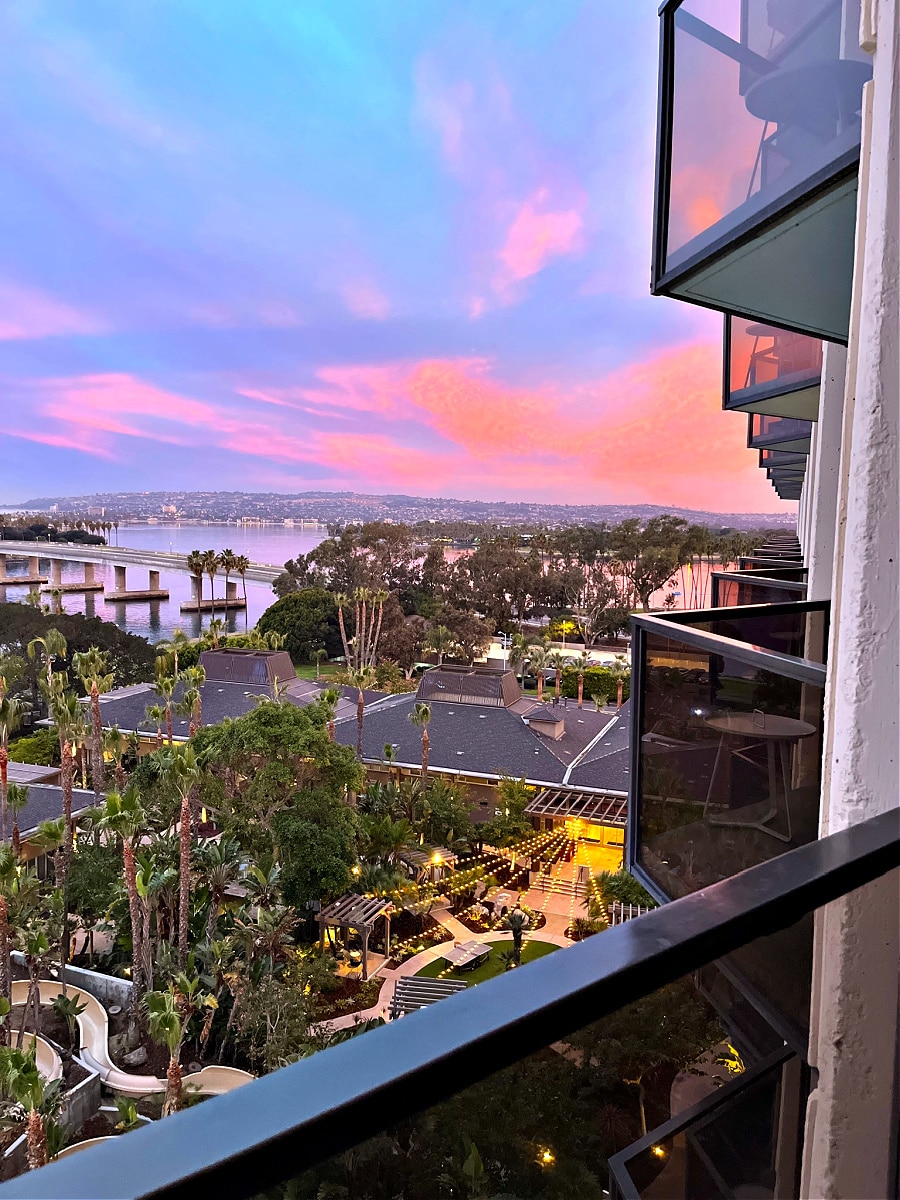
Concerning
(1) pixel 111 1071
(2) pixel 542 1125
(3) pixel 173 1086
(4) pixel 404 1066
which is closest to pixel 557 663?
(1) pixel 111 1071

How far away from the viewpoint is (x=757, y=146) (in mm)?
2576

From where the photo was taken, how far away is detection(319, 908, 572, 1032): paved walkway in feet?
36.9

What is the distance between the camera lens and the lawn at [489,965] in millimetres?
12391

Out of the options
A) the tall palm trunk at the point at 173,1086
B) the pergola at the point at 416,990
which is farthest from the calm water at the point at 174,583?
the tall palm trunk at the point at 173,1086

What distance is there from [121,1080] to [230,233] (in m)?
94.1

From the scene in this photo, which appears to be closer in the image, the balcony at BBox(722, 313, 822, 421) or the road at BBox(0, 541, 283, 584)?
the balcony at BBox(722, 313, 822, 421)

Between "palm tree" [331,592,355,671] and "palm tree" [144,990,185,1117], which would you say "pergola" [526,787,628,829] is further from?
"palm tree" [331,592,355,671]

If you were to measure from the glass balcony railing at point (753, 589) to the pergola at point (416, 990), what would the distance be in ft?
26.8

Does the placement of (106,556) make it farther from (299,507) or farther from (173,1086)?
(173,1086)

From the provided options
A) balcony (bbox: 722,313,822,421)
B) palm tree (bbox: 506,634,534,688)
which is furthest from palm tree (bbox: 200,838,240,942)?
palm tree (bbox: 506,634,534,688)

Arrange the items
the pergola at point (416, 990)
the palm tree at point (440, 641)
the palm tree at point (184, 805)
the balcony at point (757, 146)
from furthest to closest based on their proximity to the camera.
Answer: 1. the palm tree at point (440, 641)
2. the pergola at point (416, 990)
3. the palm tree at point (184, 805)
4. the balcony at point (757, 146)

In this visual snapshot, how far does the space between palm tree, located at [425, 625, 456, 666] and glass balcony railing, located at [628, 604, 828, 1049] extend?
3305cm

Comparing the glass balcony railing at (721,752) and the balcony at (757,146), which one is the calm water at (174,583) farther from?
the balcony at (757,146)

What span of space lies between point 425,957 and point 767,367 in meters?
12.3
